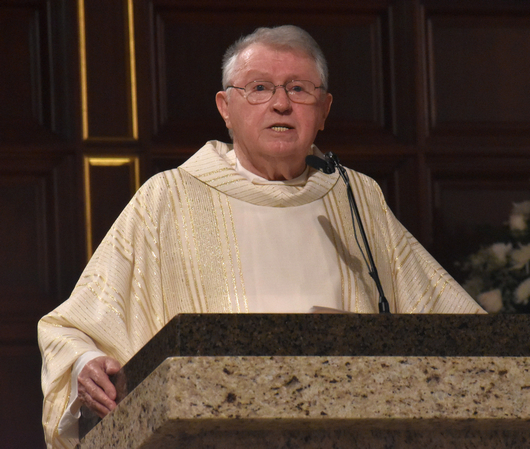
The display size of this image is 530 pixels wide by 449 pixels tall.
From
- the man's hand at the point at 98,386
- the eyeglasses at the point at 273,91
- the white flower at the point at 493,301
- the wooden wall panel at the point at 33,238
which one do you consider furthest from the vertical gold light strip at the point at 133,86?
the man's hand at the point at 98,386

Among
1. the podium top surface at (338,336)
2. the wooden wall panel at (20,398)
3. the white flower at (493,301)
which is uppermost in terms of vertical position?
the podium top surface at (338,336)

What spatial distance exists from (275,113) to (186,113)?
1.36 m

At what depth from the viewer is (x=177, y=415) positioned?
197 centimetres

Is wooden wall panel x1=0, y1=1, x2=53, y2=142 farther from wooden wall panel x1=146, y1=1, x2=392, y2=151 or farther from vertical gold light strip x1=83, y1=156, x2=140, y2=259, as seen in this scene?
wooden wall panel x1=146, y1=1, x2=392, y2=151

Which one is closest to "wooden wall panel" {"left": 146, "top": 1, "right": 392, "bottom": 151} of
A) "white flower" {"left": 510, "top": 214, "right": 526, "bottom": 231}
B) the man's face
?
"white flower" {"left": 510, "top": 214, "right": 526, "bottom": 231}

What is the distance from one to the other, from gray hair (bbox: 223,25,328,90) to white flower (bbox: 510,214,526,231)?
1304mm

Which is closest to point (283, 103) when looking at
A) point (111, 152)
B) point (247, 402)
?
point (111, 152)

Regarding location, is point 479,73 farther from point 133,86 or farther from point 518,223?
point 133,86

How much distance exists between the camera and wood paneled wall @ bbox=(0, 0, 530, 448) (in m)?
4.63

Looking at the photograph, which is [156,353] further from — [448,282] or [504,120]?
[504,120]

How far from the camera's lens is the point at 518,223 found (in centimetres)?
459

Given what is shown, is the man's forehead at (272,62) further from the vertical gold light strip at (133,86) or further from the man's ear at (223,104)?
the vertical gold light strip at (133,86)

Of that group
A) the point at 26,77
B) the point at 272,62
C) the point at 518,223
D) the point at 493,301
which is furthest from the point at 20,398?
the point at 518,223

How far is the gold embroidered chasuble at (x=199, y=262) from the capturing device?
3.08m
